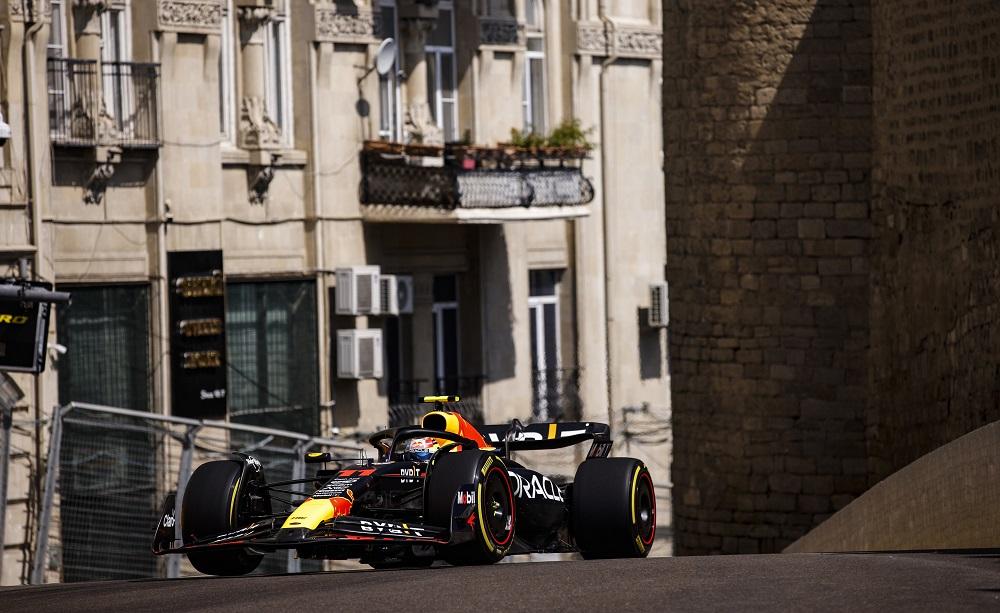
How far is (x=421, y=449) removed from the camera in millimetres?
13250

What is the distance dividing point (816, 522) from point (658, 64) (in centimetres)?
1426

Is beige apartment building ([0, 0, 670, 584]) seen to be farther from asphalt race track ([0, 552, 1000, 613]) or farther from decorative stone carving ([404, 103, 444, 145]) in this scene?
asphalt race track ([0, 552, 1000, 613])

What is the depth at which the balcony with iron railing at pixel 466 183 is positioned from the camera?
30750 millimetres

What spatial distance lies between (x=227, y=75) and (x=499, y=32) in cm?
500

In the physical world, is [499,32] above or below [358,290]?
above

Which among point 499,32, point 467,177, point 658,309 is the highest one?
point 499,32

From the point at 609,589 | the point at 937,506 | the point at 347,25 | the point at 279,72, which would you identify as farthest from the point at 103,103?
the point at 609,589

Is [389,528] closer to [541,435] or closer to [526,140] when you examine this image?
[541,435]

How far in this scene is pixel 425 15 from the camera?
3098 cm

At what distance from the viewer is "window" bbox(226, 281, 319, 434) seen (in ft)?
95.9

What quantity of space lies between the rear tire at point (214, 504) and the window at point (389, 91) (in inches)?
732

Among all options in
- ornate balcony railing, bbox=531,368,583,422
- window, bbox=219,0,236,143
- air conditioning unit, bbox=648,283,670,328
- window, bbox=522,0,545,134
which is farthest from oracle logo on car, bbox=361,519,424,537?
air conditioning unit, bbox=648,283,670,328

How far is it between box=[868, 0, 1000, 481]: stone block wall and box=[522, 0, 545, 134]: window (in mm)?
12522

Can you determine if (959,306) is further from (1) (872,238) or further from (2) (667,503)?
(2) (667,503)
